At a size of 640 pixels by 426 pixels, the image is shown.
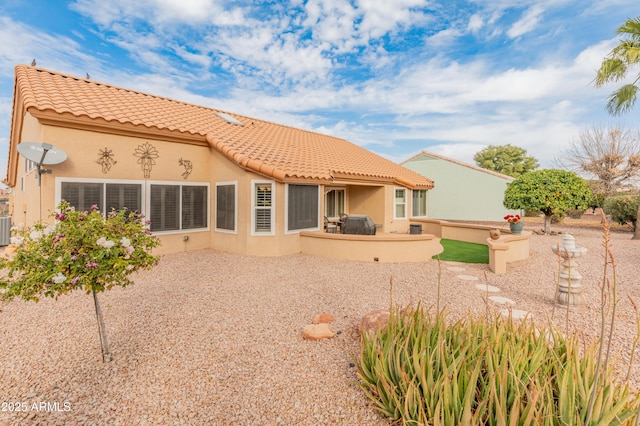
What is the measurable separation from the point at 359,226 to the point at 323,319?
8625 millimetres

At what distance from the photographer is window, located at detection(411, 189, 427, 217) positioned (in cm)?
1938

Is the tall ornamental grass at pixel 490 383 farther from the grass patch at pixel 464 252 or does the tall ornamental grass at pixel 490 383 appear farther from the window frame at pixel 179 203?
the window frame at pixel 179 203

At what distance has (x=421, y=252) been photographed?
1073 cm

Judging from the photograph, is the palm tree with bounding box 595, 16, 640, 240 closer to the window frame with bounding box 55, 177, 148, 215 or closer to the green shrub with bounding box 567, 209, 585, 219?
the green shrub with bounding box 567, 209, 585, 219

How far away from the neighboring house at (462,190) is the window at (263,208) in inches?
601

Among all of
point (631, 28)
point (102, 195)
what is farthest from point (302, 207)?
point (631, 28)

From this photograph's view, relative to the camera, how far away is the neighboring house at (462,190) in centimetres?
2308

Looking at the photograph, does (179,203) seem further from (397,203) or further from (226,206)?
(397,203)

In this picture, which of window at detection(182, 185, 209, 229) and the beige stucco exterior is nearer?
the beige stucco exterior

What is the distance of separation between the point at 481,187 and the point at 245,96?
69.5ft

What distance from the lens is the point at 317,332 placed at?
482 cm

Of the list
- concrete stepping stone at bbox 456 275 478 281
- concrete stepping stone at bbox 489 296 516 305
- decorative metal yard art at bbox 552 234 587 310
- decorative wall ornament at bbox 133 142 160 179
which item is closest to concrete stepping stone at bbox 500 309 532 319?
concrete stepping stone at bbox 489 296 516 305

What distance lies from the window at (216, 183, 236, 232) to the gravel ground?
3.10 metres

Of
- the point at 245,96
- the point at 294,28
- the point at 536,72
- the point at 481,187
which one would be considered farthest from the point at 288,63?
the point at 481,187
